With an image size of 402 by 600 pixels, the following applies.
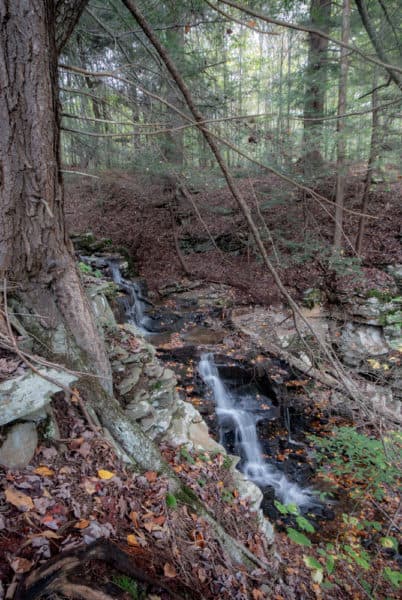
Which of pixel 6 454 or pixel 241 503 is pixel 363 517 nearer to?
pixel 241 503

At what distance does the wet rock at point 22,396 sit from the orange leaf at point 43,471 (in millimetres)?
366

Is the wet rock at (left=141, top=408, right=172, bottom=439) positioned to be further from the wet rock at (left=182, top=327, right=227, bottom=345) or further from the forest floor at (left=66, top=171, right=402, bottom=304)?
the forest floor at (left=66, top=171, right=402, bottom=304)

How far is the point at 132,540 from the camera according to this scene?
6.38 ft

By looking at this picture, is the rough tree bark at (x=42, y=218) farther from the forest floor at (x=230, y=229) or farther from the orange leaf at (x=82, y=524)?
the forest floor at (x=230, y=229)

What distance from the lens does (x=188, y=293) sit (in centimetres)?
1159

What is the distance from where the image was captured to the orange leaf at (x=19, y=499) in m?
1.79

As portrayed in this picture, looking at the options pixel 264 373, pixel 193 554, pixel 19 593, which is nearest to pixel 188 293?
pixel 264 373

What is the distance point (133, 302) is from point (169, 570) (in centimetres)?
942

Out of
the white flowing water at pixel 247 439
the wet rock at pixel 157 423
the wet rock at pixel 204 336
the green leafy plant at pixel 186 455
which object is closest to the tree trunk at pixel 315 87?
the wet rock at pixel 204 336

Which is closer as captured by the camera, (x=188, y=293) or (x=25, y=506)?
(x=25, y=506)

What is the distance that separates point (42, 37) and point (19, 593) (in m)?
3.32

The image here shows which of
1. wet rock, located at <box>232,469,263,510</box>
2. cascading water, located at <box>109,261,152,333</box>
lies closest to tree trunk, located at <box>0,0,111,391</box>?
wet rock, located at <box>232,469,263,510</box>

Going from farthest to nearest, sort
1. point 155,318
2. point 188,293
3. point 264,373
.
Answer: point 188,293, point 155,318, point 264,373

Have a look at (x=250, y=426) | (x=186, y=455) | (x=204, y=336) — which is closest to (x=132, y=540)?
(x=186, y=455)
